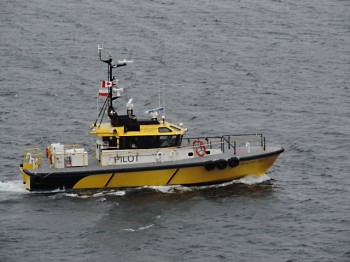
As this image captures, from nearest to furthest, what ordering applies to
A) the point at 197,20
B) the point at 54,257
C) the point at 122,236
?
the point at 54,257 → the point at 122,236 → the point at 197,20

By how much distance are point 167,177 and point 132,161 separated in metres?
2.05

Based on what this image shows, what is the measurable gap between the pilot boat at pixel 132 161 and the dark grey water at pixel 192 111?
0.76 meters

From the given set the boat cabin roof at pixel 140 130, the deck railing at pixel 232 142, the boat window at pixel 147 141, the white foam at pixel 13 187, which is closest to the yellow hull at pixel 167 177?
the deck railing at pixel 232 142

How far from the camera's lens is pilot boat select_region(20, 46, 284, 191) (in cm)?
4669

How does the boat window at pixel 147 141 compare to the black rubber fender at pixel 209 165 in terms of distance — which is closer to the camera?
the black rubber fender at pixel 209 165

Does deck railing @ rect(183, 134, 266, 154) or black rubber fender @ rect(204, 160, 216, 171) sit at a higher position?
A: deck railing @ rect(183, 134, 266, 154)

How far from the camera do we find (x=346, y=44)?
82.4m

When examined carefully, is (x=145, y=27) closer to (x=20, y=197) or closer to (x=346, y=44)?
(x=346, y=44)

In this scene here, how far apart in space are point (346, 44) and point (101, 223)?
151 ft

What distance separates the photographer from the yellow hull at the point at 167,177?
1845 inches

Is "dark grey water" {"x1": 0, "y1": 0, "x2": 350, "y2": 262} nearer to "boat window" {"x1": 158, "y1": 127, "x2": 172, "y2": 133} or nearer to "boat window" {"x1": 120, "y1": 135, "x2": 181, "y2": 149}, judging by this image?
"boat window" {"x1": 120, "y1": 135, "x2": 181, "y2": 149}

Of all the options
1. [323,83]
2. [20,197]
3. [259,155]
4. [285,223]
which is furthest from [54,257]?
[323,83]

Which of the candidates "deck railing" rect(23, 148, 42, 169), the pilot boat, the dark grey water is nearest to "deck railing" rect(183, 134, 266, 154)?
the pilot boat

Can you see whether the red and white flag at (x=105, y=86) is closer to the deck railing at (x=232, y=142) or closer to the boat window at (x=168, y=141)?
the boat window at (x=168, y=141)
